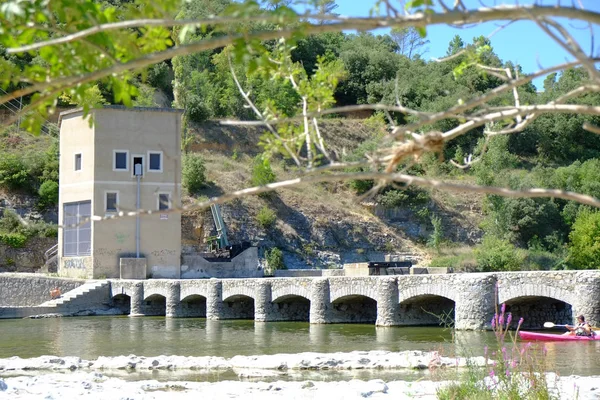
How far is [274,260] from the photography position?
43.8m

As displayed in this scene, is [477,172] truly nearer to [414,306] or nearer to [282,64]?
[414,306]

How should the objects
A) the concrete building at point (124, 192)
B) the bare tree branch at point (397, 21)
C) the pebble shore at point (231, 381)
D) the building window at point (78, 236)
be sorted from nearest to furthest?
the bare tree branch at point (397, 21) → the pebble shore at point (231, 381) → the concrete building at point (124, 192) → the building window at point (78, 236)

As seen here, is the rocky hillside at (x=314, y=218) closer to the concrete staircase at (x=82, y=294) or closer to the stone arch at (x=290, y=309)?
the concrete staircase at (x=82, y=294)

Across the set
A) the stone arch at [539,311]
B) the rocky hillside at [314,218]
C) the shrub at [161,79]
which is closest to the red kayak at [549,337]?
the stone arch at [539,311]

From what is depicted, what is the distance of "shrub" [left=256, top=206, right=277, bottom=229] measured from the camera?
4756 centimetres

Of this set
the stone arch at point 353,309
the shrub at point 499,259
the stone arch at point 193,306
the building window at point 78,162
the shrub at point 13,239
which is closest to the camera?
the stone arch at point 353,309

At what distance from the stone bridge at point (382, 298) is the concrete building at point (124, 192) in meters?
2.27

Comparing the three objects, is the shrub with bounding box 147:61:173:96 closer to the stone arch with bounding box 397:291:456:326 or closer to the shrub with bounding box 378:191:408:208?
the shrub with bounding box 378:191:408:208

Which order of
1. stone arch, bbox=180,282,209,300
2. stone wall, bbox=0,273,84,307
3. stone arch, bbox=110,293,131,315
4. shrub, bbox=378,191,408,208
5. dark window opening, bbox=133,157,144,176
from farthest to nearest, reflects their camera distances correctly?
shrub, bbox=378,191,408,208
dark window opening, bbox=133,157,144,176
stone wall, bbox=0,273,84,307
stone arch, bbox=110,293,131,315
stone arch, bbox=180,282,209,300

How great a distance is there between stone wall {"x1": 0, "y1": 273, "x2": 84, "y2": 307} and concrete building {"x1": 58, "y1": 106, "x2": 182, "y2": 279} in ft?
5.20

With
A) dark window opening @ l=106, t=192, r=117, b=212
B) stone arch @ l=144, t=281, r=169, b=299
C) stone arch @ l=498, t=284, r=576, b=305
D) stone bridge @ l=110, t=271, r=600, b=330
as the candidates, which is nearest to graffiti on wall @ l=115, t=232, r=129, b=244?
dark window opening @ l=106, t=192, r=117, b=212

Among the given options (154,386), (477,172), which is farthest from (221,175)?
(154,386)

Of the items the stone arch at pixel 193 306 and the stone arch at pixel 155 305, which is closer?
the stone arch at pixel 193 306

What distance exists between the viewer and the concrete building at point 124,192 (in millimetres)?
35812
